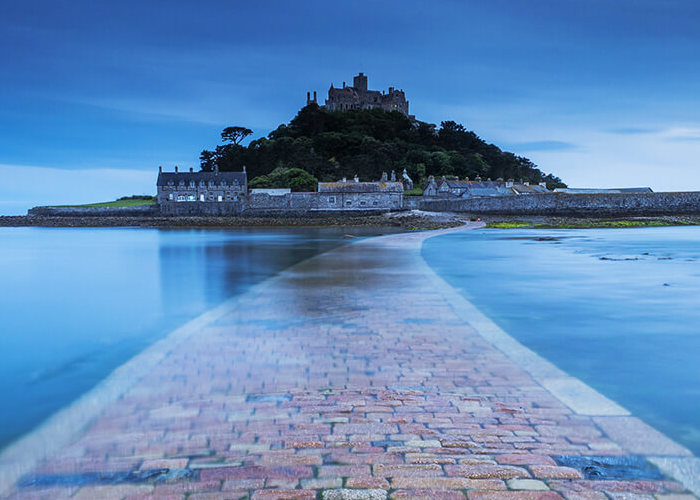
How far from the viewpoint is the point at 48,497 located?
298 centimetres

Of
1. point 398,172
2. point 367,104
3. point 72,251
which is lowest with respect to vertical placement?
point 72,251

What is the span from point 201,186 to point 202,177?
2.15 metres

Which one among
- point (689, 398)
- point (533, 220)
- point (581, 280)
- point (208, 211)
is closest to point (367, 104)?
point (208, 211)

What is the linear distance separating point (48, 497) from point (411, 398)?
7.77 feet

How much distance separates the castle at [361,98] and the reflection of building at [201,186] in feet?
140

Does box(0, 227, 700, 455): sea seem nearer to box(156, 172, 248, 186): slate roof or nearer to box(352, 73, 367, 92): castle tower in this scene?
box(156, 172, 248, 186): slate roof

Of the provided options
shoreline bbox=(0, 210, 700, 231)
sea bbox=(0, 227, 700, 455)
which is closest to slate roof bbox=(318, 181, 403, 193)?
shoreline bbox=(0, 210, 700, 231)

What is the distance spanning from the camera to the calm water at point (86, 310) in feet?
17.9

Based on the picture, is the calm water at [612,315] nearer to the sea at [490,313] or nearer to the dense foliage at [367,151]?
the sea at [490,313]

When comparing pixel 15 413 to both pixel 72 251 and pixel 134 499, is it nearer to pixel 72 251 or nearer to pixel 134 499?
pixel 134 499

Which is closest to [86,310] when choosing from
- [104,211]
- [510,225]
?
[510,225]

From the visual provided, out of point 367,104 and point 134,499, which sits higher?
point 367,104

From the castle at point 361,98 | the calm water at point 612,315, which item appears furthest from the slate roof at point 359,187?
the castle at point 361,98

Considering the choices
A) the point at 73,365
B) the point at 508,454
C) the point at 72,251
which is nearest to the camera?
the point at 508,454
